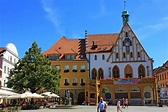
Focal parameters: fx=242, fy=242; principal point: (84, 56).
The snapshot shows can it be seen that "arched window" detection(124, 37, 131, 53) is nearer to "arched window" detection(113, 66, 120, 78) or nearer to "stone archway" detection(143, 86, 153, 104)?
"arched window" detection(113, 66, 120, 78)

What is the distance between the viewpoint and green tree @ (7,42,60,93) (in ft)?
126

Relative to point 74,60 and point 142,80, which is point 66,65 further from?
point 142,80

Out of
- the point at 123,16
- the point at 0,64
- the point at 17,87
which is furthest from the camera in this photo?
the point at 123,16

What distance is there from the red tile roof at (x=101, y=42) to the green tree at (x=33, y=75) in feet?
53.7

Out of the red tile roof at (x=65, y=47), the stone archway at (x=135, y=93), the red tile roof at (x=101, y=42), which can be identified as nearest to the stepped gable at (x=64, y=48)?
the red tile roof at (x=65, y=47)

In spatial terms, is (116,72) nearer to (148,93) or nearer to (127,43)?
(127,43)

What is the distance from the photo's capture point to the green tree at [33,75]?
126 feet

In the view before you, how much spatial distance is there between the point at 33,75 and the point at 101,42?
23598 millimetres

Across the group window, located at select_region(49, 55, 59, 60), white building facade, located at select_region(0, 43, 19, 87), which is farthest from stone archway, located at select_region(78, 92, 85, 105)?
white building facade, located at select_region(0, 43, 19, 87)

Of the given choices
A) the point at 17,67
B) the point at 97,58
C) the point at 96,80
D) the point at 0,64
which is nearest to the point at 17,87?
the point at 17,67

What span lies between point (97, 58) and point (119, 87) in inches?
333

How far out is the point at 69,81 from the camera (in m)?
54.5

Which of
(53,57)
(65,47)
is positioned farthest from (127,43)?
(53,57)

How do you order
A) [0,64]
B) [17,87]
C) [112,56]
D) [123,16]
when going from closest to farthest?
1. [17,87]
2. [0,64]
3. [112,56]
4. [123,16]
